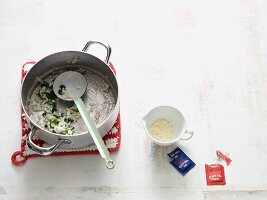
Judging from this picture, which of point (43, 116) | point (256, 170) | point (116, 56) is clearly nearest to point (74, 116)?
point (43, 116)

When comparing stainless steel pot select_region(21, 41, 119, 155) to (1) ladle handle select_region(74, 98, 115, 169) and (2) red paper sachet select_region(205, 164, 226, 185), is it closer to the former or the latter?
(1) ladle handle select_region(74, 98, 115, 169)

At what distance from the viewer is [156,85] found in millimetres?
980

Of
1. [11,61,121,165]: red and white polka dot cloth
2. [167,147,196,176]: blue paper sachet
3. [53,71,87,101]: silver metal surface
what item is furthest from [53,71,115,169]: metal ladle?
[167,147,196,176]: blue paper sachet

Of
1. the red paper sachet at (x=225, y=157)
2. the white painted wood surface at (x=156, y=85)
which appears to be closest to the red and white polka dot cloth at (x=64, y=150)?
the white painted wood surface at (x=156, y=85)

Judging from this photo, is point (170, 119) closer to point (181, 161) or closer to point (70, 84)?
point (181, 161)

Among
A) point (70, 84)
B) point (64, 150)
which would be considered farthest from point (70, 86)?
point (64, 150)

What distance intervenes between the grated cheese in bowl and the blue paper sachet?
41 millimetres

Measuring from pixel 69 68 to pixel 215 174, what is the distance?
1.42ft

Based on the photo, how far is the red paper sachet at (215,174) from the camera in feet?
2.91

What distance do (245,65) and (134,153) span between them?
37 cm

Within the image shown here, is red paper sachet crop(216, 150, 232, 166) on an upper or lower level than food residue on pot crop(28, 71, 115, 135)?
lower

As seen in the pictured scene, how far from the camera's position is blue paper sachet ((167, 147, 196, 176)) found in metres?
0.89

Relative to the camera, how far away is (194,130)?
0.94m

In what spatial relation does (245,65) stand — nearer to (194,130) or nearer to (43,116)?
(194,130)
